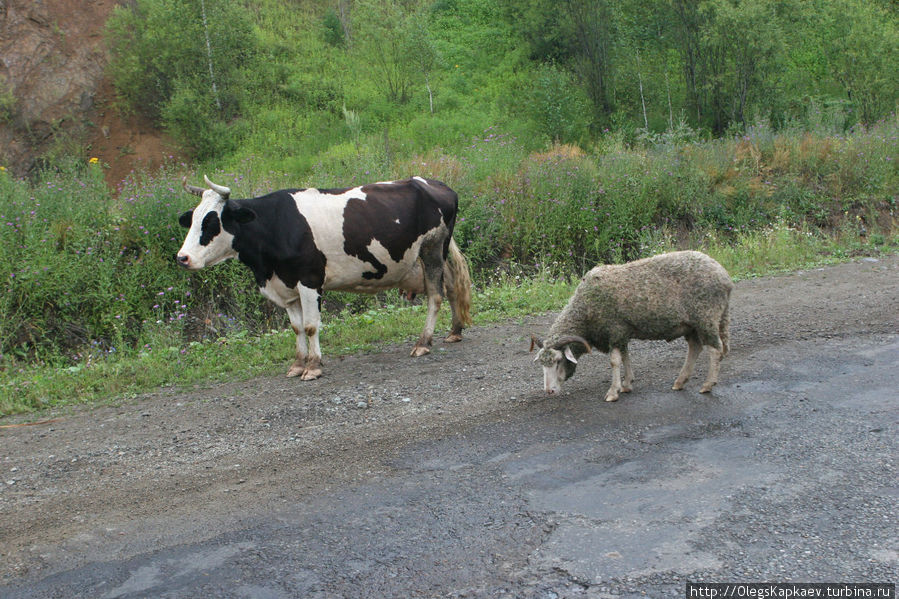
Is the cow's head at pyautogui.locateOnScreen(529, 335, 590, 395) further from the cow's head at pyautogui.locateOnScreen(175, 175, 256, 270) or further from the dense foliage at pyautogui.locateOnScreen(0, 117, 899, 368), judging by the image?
the dense foliage at pyautogui.locateOnScreen(0, 117, 899, 368)

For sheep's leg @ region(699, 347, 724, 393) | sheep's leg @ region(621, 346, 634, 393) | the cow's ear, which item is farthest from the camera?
the cow's ear

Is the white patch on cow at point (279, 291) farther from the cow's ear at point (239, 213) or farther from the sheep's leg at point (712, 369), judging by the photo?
the sheep's leg at point (712, 369)

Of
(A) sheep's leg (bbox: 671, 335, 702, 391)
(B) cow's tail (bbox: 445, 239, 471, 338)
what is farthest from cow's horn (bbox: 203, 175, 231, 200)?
(A) sheep's leg (bbox: 671, 335, 702, 391)

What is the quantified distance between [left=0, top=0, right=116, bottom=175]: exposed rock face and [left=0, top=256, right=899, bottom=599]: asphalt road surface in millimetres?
18926

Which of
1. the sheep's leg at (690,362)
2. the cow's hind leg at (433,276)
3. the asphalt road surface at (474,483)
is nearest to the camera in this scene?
the asphalt road surface at (474,483)

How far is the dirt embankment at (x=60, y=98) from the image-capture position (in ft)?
75.7

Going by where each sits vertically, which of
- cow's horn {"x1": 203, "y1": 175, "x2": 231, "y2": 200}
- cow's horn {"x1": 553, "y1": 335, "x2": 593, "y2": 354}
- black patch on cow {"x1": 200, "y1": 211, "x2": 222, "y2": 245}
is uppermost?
cow's horn {"x1": 203, "y1": 175, "x2": 231, "y2": 200}

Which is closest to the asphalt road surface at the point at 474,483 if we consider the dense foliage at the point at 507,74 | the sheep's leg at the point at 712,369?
the sheep's leg at the point at 712,369

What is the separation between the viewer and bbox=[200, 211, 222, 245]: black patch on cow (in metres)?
7.96

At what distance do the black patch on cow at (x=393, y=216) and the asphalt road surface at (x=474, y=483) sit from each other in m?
1.49

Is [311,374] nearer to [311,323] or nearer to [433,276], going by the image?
[311,323]

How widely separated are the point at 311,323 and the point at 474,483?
375cm

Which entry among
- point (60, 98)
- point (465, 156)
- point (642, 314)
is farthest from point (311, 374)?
point (60, 98)

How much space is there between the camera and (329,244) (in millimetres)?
8469
